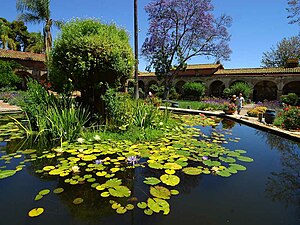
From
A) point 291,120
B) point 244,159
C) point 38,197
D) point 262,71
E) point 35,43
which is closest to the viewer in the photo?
point 38,197

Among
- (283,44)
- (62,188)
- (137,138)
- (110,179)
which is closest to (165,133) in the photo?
(137,138)

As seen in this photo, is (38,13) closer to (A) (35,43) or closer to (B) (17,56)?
(B) (17,56)

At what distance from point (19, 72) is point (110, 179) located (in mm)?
27366

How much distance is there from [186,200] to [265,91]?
26064 millimetres

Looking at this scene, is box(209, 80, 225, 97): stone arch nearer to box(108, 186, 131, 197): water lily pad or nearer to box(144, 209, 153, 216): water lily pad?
box(108, 186, 131, 197): water lily pad

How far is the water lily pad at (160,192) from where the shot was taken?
7.49ft

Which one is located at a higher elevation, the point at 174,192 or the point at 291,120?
→ the point at 291,120

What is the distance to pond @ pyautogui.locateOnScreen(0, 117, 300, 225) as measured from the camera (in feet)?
6.27

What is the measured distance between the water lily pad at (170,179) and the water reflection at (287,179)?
3.56ft

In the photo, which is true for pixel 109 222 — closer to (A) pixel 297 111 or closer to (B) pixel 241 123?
(A) pixel 297 111

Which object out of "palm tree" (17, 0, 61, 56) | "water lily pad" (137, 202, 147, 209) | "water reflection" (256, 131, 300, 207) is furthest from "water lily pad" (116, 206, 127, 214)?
"palm tree" (17, 0, 61, 56)

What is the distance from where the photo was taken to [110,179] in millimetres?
2648

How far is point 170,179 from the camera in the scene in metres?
2.66

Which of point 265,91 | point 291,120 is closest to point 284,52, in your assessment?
point 265,91
